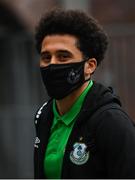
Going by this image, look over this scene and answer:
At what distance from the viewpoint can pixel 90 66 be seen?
399 cm

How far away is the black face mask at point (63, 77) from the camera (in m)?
3.92

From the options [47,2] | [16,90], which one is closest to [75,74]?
[16,90]

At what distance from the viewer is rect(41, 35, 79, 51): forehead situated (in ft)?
12.6

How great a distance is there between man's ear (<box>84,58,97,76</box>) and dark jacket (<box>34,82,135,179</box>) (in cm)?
20

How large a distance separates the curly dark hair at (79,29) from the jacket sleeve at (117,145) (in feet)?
1.55

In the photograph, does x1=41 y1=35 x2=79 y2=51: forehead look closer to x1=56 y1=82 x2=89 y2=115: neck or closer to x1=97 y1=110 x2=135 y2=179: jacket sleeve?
x1=56 y1=82 x2=89 y2=115: neck

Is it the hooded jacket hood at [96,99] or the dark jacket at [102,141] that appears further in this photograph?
the hooded jacket hood at [96,99]

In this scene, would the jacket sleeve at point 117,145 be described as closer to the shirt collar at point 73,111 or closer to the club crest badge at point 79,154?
the club crest badge at point 79,154

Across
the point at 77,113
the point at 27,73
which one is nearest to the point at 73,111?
the point at 77,113

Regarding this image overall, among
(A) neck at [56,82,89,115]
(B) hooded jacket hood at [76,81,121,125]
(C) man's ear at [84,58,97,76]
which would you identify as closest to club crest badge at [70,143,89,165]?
(B) hooded jacket hood at [76,81,121,125]

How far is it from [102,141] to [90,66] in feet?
1.73

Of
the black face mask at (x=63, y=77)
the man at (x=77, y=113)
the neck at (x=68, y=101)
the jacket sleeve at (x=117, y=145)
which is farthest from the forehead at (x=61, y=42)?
the jacket sleeve at (x=117, y=145)

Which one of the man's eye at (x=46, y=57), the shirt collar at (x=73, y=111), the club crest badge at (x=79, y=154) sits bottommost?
the club crest badge at (x=79, y=154)

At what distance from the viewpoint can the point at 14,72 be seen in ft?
34.7
